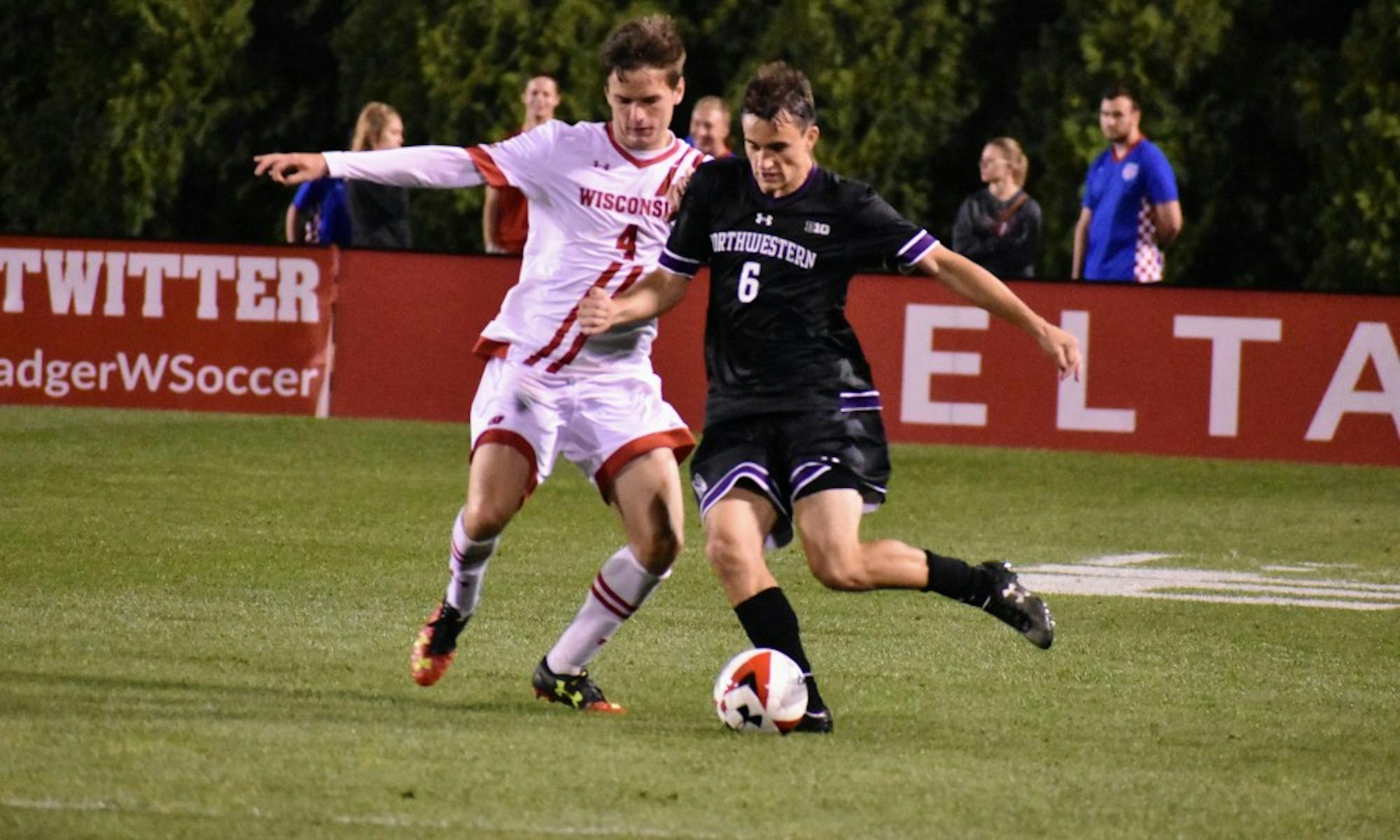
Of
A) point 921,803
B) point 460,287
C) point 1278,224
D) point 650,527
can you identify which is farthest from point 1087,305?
point 921,803

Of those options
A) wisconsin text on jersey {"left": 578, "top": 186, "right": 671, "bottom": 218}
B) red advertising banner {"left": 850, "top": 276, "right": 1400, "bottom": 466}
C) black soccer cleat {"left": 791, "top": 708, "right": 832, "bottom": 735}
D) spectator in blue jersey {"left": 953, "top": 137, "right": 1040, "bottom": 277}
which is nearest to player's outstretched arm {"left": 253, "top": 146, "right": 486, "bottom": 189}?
wisconsin text on jersey {"left": 578, "top": 186, "right": 671, "bottom": 218}

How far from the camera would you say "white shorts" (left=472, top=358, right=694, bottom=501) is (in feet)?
24.2

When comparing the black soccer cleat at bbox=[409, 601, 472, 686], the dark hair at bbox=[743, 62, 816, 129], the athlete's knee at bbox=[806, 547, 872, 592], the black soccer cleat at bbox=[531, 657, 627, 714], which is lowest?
the black soccer cleat at bbox=[531, 657, 627, 714]

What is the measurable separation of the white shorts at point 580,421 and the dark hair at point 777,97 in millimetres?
938

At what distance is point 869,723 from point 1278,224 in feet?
44.3

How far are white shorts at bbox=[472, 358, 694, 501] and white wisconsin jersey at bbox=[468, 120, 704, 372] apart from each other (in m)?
0.09

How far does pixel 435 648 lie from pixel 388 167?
1395 millimetres

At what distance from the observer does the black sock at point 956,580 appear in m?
7.15

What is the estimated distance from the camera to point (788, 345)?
23.2 feet

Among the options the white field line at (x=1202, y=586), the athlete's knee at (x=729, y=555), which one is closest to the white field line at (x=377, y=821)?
the athlete's knee at (x=729, y=555)

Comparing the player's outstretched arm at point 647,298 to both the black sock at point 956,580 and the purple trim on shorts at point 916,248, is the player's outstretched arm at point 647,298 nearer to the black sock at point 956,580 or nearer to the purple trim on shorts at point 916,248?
the purple trim on shorts at point 916,248

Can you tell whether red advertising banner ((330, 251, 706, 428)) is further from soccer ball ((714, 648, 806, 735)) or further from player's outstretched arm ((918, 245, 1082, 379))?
soccer ball ((714, 648, 806, 735))

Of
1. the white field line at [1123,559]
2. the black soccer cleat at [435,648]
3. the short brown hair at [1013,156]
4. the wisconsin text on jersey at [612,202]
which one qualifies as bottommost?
the white field line at [1123,559]

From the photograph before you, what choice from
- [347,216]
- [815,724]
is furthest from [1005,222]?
[815,724]
